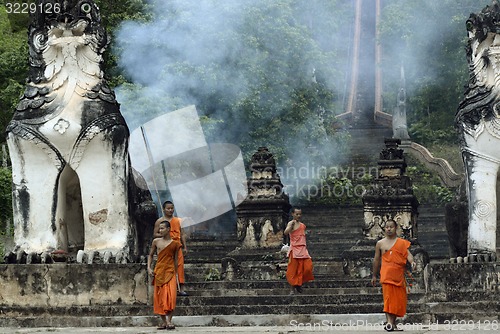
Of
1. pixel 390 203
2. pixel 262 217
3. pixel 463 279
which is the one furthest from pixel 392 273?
pixel 262 217

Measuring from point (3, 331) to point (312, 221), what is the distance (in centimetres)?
1481

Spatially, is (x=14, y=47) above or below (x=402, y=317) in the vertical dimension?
above

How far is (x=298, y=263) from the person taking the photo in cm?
1884

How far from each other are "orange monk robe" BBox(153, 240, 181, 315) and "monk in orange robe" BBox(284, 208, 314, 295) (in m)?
3.29

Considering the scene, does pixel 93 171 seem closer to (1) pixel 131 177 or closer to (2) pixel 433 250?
(1) pixel 131 177

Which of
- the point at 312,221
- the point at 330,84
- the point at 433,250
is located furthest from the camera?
the point at 330,84

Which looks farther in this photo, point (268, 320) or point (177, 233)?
point (177, 233)

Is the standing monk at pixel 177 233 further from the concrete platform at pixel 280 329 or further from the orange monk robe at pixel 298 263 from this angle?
the orange monk robe at pixel 298 263

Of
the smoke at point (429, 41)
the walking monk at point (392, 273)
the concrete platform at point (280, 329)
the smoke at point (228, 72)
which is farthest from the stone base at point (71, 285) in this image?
the smoke at point (429, 41)

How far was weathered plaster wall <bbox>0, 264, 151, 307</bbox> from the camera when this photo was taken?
16.0m

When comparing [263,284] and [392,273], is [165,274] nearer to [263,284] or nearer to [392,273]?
[392,273]

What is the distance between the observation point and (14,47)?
29734 mm

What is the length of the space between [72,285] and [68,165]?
4.43 ft

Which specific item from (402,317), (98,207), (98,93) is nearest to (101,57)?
(98,93)
